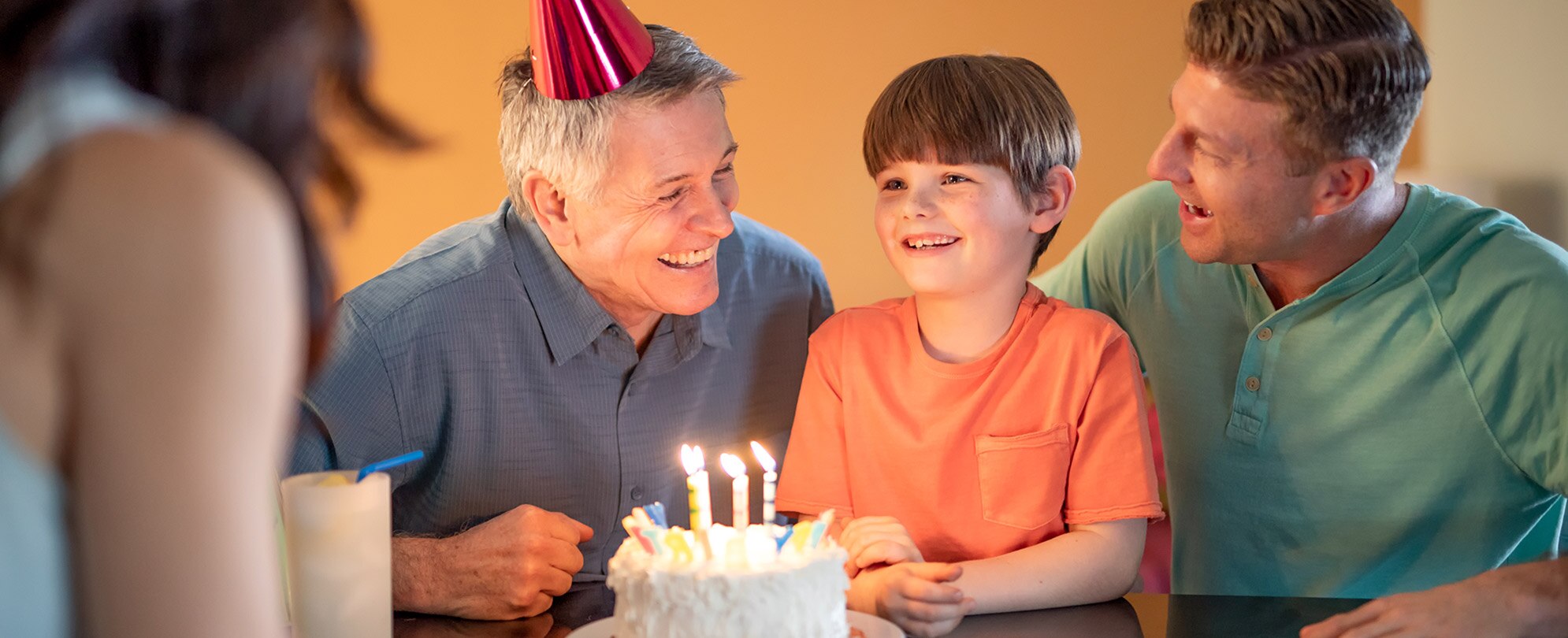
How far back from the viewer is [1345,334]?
1.60 m

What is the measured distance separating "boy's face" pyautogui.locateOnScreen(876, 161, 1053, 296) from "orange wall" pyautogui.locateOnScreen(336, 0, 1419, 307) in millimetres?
1894

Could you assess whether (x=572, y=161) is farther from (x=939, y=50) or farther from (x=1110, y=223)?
(x=939, y=50)

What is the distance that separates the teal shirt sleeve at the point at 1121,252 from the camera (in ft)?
5.94

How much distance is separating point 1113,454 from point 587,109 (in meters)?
0.79

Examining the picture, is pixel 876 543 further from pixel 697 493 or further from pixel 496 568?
pixel 496 568

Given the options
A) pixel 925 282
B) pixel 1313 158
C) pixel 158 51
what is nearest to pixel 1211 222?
pixel 1313 158

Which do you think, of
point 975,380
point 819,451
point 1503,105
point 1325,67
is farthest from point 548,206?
point 1503,105

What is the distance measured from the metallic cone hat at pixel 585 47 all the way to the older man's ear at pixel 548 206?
14 centimetres

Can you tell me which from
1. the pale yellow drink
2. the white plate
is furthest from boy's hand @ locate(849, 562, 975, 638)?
the pale yellow drink

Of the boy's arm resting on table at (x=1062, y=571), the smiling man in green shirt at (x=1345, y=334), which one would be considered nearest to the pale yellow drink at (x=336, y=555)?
the boy's arm resting on table at (x=1062, y=571)

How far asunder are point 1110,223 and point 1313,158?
39 cm

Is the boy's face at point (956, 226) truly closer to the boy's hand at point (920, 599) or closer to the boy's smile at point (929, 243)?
the boy's smile at point (929, 243)

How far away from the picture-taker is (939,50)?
3346 mm

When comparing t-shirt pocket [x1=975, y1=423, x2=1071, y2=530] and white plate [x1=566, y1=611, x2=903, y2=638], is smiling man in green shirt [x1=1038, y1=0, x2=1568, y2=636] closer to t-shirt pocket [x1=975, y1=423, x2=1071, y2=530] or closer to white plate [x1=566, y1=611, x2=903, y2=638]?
t-shirt pocket [x1=975, y1=423, x2=1071, y2=530]
